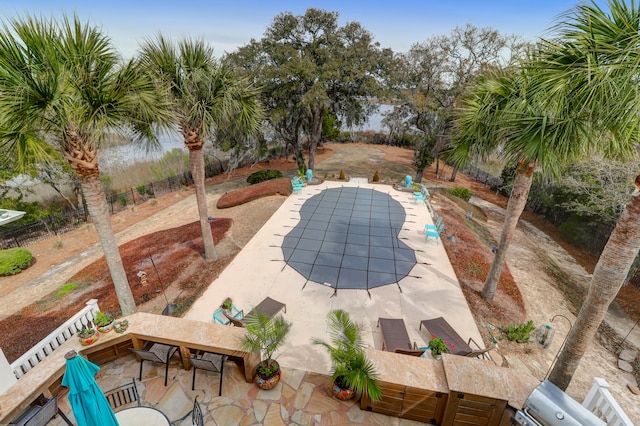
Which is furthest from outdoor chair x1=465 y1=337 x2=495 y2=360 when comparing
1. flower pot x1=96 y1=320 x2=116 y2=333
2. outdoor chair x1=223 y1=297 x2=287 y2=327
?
flower pot x1=96 y1=320 x2=116 y2=333

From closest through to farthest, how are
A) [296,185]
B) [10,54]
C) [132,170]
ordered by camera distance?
[10,54]
[296,185]
[132,170]

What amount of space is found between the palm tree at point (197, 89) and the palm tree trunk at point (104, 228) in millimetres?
2861

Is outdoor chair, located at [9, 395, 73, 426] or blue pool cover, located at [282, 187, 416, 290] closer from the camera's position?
outdoor chair, located at [9, 395, 73, 426]

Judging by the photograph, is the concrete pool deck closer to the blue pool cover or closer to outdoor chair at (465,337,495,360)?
the blue pool cover

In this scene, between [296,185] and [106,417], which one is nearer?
[106,417]

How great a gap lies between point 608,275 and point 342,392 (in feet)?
15.4

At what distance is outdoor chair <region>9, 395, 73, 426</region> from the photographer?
4.24m

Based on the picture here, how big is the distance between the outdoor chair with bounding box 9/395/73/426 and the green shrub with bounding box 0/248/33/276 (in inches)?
497

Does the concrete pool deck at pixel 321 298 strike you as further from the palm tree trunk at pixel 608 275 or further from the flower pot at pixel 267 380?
the palm tree trunk at pixel 608 275

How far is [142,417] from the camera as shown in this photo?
184 inches

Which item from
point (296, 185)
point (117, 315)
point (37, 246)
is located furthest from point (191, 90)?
point (37, 246)

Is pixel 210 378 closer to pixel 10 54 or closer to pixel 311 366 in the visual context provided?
pixel 311 366

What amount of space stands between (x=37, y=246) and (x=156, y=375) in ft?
53.7

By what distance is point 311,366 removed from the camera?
261 inches
